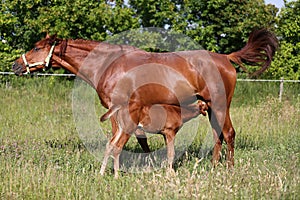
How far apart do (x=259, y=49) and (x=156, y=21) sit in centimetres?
1354

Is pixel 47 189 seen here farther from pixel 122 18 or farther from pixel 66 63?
pixel 122 18

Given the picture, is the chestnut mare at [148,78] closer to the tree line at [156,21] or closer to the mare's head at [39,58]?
the mare's head at [39,58]

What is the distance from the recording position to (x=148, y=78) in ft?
22.1

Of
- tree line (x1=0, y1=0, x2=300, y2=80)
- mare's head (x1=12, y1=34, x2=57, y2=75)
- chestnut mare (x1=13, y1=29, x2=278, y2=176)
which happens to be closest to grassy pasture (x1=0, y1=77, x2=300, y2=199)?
chestnut mare (x1=13, y1=29, x2=278, y2=176)

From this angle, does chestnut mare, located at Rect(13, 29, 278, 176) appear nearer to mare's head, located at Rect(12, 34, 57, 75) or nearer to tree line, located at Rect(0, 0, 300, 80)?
mare's head, located at Rect(12, 34, 57, 75)

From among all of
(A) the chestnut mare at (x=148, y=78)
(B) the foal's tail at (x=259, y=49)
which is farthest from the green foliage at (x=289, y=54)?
(A) the chestnut mare at (x=148, y=78)

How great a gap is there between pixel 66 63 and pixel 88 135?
2262mm

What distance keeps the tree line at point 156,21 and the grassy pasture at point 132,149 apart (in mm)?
2200

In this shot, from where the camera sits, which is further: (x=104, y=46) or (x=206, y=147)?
(x=206, y=147)

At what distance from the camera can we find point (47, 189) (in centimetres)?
485

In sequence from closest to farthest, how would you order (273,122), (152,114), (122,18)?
1. (152,114)
2. (273,122)
3. (122,18)

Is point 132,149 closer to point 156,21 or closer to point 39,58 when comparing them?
point 39,58

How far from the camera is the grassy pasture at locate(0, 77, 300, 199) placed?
14.9ft


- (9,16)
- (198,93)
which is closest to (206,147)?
(198,93)
